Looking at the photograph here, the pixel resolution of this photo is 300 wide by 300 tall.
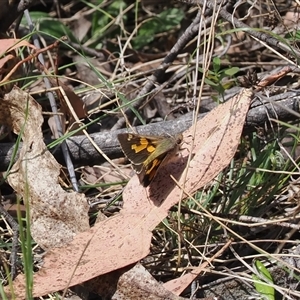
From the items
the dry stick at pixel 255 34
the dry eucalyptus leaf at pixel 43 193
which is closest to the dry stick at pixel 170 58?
the dry stick at pixel 255 34

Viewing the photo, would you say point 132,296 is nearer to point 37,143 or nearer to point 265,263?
point 265,263

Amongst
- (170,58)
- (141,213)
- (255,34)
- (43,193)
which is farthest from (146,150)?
(170,58)

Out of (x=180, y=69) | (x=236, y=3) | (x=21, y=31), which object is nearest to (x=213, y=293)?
(x=236, y=3)

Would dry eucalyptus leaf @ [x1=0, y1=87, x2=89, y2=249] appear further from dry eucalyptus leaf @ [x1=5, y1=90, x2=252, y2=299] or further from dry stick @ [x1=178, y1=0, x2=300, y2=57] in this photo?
dry stick @ [x1=178, y1=0, x2=300, y2=57]

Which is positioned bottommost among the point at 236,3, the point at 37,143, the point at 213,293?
the point at 213,293

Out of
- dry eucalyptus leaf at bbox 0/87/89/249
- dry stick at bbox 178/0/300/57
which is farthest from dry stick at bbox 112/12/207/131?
dry eucalyptus leaf at bbox 0/87/89/249

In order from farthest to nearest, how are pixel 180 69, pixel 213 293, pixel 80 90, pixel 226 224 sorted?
1. pixel 180 69
2. pixel 80 90
3. pixel 226 224
4. pixel 213 293
